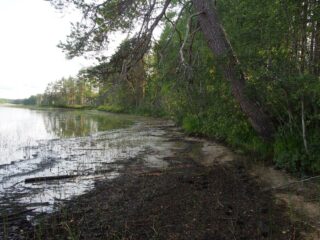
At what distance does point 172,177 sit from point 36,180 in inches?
136

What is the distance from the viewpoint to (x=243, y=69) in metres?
7.61

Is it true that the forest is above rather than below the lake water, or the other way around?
above

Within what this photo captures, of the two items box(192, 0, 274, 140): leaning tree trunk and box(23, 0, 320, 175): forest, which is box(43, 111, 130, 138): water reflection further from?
box(192, 0, 274, 140): leaning tree trunk

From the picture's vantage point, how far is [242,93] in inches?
316

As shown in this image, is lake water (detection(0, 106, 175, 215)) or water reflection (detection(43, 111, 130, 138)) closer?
lake water (detection(0, 106, 175, 215))

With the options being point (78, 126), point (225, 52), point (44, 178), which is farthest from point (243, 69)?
point (78, 126)

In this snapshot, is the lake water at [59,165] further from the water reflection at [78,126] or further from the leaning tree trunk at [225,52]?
the water reflection at [78,126]

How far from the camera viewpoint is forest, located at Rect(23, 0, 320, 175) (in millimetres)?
6934

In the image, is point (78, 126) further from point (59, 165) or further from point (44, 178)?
point (44, 178)

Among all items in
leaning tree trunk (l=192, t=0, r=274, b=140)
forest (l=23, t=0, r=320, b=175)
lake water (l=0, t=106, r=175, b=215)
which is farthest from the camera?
leaning tree trunk (l=192, t=0, r=274, b=140)

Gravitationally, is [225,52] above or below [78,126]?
above

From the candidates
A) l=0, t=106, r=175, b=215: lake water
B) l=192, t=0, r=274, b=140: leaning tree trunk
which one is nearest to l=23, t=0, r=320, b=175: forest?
l=192, t=0, r=274, b=140: leaning tree trunk

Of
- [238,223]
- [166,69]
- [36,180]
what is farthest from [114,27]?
[238,223]

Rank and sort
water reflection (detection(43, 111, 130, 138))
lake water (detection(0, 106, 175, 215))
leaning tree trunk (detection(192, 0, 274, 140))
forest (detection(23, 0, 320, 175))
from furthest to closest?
water reflection (detection(43, 111, 130, 138))
leaning tree trunk (detection(192, 0, 274, 140))
forest (detection(23, 0, 320, 175))
lake water (detection(0, 106, 175, 215))
